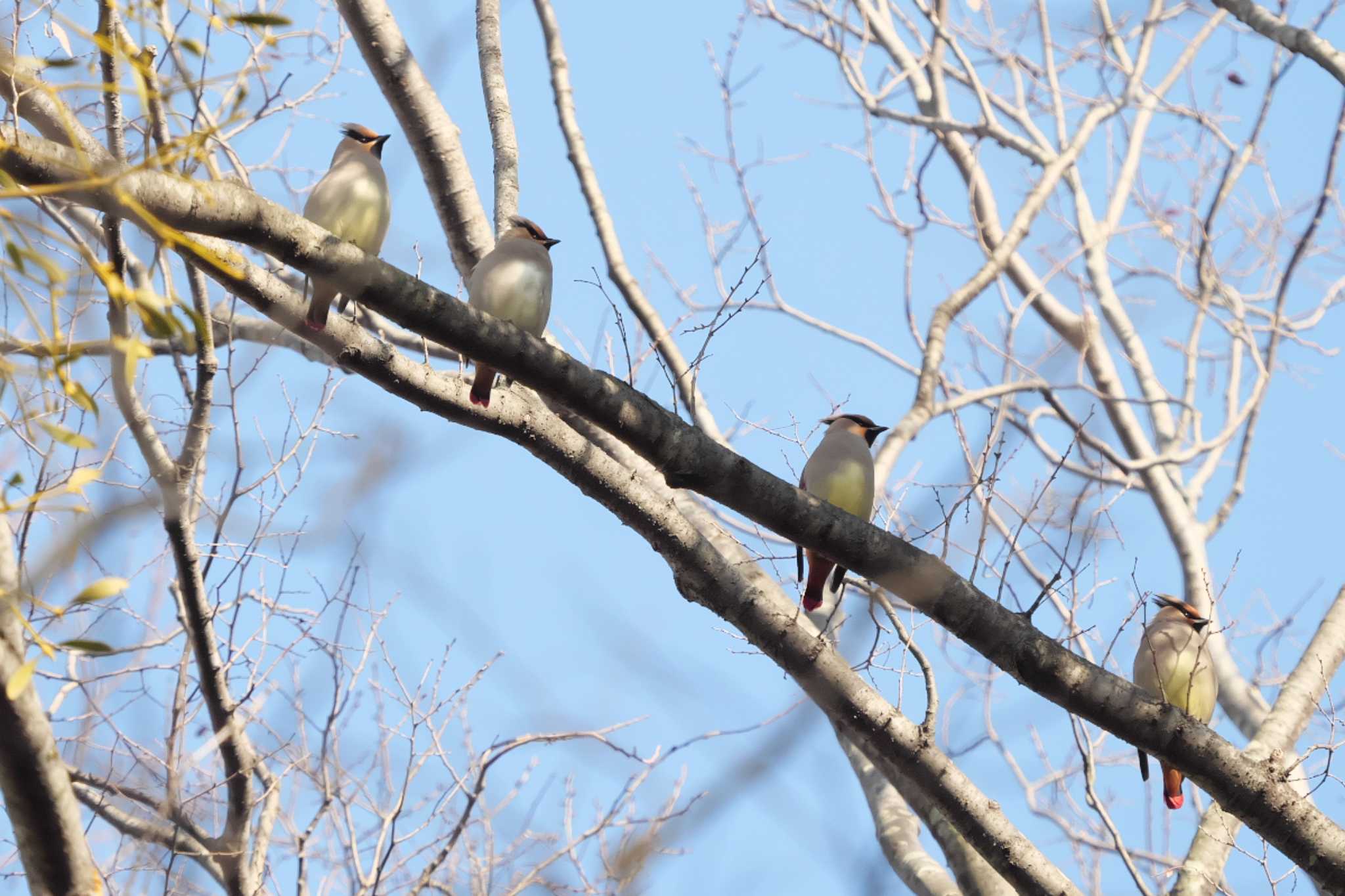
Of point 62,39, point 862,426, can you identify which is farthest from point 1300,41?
point 62,39

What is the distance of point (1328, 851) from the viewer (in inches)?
146

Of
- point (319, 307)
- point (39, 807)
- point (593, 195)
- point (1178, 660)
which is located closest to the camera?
point (39, 807)

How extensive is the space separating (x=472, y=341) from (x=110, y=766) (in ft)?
7.24

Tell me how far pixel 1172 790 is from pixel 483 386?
3133 mm

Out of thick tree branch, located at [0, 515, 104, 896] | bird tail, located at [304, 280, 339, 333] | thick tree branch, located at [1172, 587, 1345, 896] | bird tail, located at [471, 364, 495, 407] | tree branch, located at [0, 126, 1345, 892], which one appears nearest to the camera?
thick tree branch, located at [0, 515, 104, 896]

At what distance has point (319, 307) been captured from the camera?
11.6ft

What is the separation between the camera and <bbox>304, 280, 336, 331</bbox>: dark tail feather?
11.5 ft

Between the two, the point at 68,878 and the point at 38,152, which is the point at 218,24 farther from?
the point at 68,878

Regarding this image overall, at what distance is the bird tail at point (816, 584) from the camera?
5273 millimetres

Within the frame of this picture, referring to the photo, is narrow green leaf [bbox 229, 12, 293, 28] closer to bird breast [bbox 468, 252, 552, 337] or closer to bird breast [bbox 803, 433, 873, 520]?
bird breast [bbox 468, 252, 552, 337]

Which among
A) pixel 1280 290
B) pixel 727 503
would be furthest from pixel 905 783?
pixel 1280 290

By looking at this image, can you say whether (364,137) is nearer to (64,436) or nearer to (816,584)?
(816,584)

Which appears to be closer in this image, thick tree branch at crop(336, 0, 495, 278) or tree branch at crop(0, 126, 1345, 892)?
tree branch at crop(0, 126, 1345, 892)

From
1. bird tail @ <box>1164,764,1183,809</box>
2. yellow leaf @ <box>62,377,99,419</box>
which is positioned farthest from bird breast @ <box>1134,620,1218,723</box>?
yellow leaf @ <box>62,377,99,419</box>
